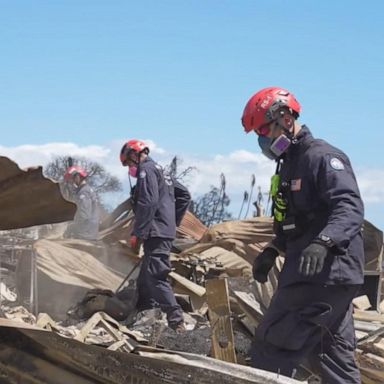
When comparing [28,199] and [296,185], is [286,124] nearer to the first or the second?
[296,185]

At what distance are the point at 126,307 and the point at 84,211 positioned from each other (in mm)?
2797

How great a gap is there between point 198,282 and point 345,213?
214 inches

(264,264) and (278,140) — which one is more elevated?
(278,140)

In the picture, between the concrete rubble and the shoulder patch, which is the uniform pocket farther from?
the shoulder patch

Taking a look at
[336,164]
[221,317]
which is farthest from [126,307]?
[336,164]

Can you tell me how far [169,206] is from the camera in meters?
8.18

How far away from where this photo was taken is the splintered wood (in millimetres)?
4117

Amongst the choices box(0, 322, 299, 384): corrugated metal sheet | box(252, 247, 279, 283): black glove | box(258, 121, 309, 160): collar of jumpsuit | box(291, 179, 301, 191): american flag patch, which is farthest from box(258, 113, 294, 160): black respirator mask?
box(0, 322, 299, 384): corrugated metal sheet

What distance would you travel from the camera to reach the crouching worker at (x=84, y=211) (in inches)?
417

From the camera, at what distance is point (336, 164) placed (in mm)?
4062

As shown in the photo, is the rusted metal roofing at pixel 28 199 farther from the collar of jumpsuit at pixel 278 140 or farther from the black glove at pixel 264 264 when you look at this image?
the black glove at pixel 264 264

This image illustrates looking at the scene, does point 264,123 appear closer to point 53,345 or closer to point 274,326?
point 274,326

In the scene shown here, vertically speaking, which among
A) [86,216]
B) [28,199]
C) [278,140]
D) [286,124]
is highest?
[86,216]

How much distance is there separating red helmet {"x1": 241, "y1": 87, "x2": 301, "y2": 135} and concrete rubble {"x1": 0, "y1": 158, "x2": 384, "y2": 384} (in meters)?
0.85
